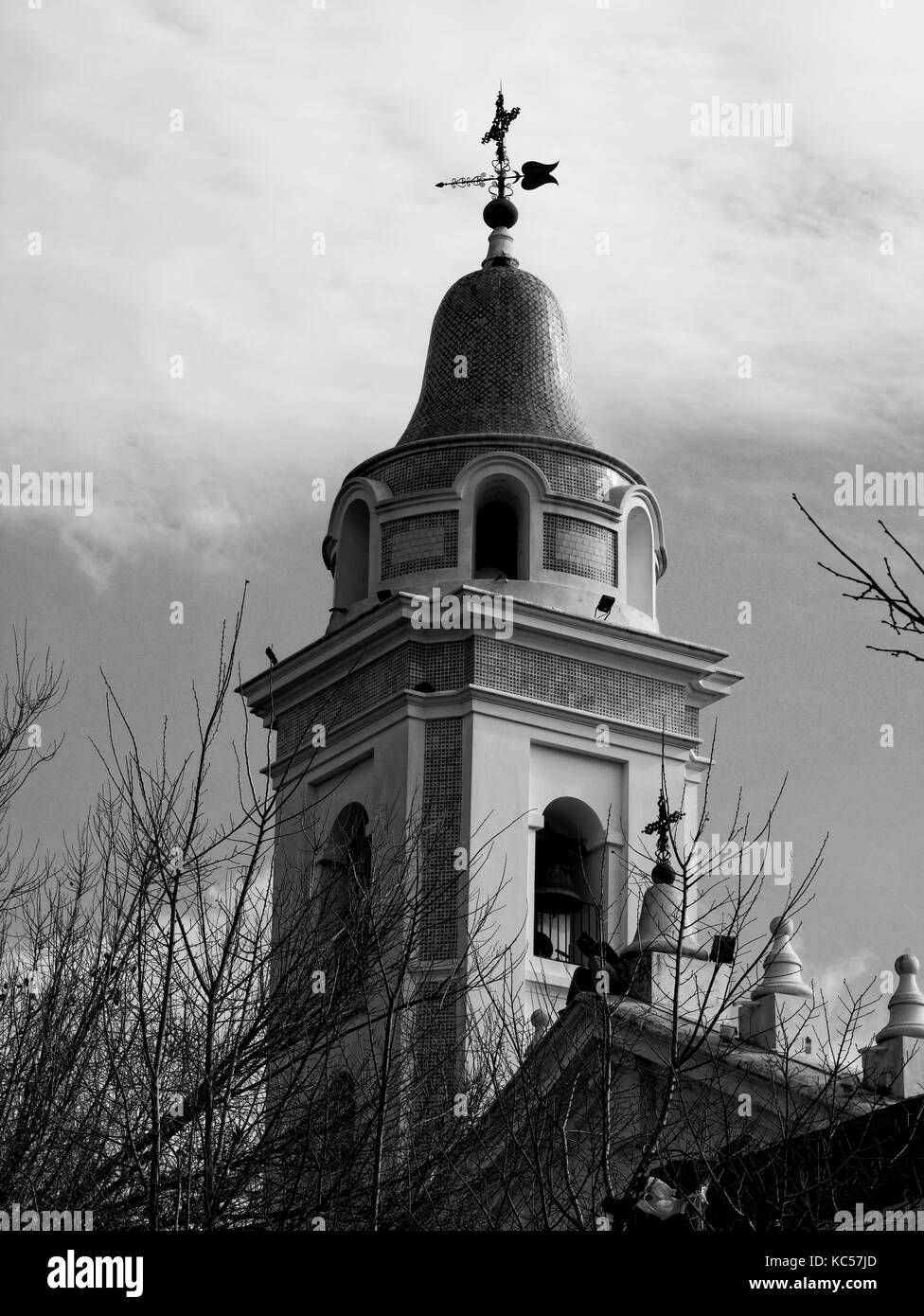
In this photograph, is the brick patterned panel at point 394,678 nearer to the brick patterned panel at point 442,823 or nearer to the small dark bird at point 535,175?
the brick patterned panel at point 442,823

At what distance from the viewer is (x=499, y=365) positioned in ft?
125

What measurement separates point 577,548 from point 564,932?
602 centimetres

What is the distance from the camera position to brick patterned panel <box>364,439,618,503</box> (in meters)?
36.5

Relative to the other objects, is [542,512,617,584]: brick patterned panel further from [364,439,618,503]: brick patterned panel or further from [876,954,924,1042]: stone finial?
[876,954,924,1042]: stone finial

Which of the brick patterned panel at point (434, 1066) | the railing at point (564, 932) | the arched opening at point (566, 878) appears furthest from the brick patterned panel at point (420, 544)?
the brick patterned panel at point (434, 1066)

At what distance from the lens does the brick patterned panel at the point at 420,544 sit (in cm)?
3581

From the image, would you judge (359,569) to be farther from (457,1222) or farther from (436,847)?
(457,1222)

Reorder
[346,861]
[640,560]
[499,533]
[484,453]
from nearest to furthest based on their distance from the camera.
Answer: [346,861] → [484,453] → [499,533] → [640,560]

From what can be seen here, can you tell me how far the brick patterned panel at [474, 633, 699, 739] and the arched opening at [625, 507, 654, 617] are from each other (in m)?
1.57

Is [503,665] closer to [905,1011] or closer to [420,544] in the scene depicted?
[420,544]

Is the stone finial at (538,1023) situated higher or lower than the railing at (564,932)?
lower

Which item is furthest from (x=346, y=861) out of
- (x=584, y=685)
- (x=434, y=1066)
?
(x=434, y=1066)

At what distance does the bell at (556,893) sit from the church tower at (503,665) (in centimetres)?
4

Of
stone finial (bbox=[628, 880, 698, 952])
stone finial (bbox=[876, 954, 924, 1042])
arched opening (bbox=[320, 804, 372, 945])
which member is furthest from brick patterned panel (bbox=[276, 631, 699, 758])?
stone finial (bbox=[876, 954, 924, 1042])
